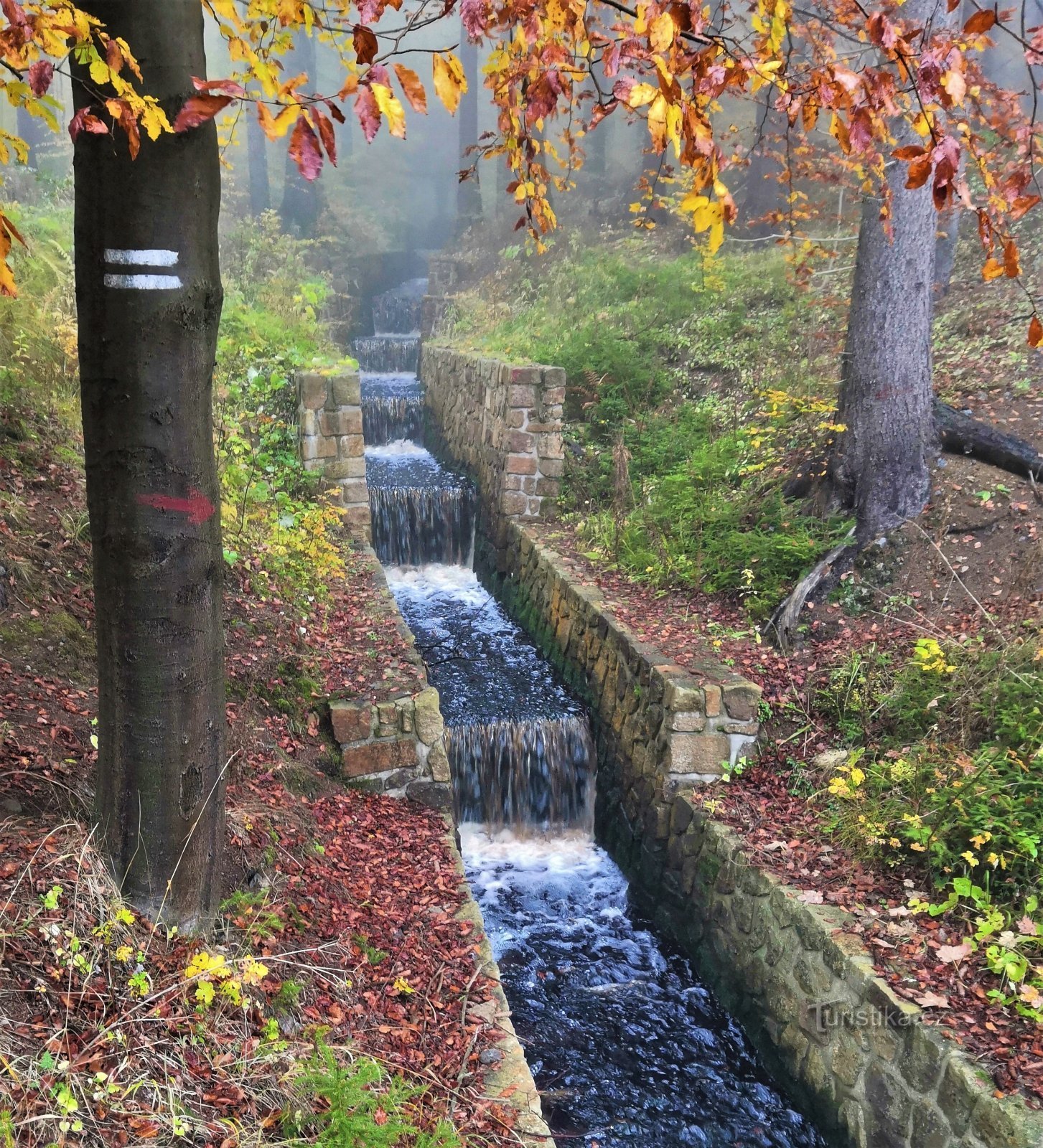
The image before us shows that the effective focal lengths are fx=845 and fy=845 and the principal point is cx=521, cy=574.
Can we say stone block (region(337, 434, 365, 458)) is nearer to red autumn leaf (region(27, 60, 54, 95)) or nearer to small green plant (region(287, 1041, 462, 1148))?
red autumn leaf (region(27, 60, 54, 95))

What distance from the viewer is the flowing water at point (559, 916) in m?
4.09

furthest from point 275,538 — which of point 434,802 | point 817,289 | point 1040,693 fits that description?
point 817,289

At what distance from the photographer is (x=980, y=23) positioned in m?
1.75

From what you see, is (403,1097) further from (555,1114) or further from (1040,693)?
(1040,693)

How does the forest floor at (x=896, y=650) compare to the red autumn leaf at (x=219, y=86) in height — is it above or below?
below

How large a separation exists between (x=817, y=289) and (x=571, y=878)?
839 centimetres

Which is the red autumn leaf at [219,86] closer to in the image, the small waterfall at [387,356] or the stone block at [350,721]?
the stone block at [350,721]

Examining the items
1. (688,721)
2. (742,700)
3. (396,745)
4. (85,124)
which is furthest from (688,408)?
(85,124)

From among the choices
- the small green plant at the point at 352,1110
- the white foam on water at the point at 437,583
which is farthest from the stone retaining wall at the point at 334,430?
the small green plant at the point at 352,1110

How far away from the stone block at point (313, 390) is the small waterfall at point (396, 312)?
12.2 meters

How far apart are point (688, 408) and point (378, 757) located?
591 cm

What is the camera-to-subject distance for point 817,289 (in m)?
10.9

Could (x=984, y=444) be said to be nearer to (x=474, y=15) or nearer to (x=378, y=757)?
A: (x=378, y=757)

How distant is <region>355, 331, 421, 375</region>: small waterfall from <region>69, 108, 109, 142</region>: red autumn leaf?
49.5ft
